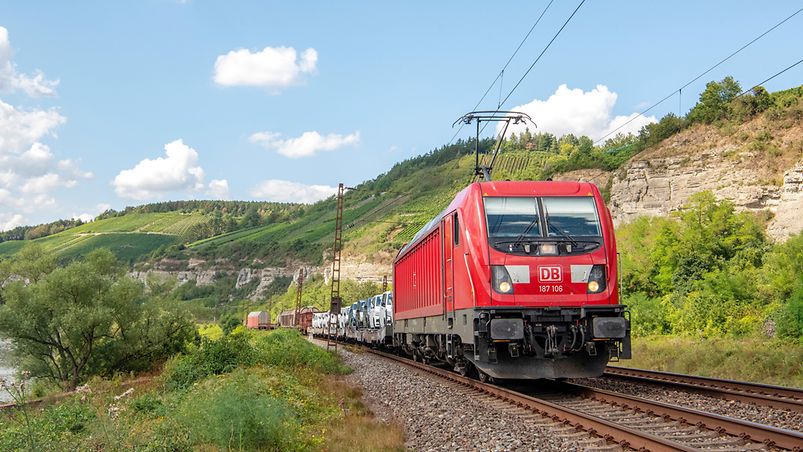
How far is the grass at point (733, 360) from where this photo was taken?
50.3 ft

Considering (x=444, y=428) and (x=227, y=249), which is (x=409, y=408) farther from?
(x=227, y=249)

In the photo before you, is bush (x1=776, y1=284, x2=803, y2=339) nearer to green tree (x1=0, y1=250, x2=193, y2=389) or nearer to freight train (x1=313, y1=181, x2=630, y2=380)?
freight train (x1=313, y1=181, x2=630, y2=380)

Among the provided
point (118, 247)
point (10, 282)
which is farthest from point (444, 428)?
point (118, 247)

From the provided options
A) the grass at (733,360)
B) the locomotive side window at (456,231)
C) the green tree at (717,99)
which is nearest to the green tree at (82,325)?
the locomotive side window at (456,231)

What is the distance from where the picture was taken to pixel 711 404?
36.1 ft

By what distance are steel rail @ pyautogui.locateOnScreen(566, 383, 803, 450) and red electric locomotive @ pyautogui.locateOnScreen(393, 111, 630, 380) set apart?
4.18 feet

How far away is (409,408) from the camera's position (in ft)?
41.5

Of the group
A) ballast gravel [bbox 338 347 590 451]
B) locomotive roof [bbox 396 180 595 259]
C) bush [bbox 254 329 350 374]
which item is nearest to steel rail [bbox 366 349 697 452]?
ballast gravel [bbox 338 347 590 451]

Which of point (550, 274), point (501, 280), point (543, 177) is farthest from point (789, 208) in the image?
point (543, 177)

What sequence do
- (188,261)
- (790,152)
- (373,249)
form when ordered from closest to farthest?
(790,152) → (373,249) → (188,261)

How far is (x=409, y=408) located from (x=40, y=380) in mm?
29443

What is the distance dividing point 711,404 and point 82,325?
3060cm

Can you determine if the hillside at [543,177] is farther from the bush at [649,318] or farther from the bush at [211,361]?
the bush at [211,361]

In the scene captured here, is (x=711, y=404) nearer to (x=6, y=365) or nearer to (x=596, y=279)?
(x=596, y=279)
